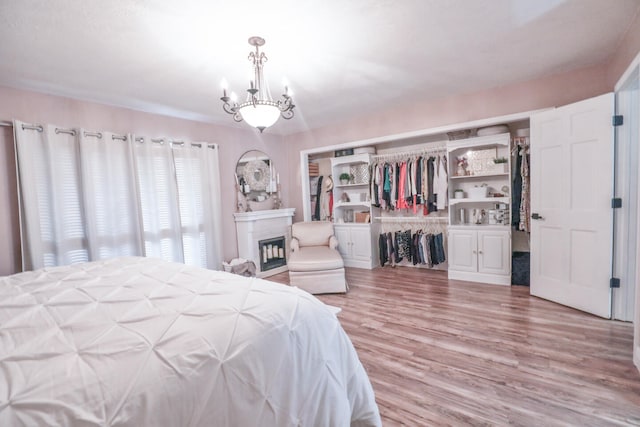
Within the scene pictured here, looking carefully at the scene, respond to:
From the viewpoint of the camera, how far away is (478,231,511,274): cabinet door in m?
3.50

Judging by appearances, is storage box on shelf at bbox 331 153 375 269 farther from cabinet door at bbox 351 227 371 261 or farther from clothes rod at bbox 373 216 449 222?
clothes rod at bbox 373 216 449 222

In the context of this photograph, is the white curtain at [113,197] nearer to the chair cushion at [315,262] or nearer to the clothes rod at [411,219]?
the chair cushion at [315,262]

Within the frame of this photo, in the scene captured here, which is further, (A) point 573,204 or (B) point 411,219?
(B) point 411,219

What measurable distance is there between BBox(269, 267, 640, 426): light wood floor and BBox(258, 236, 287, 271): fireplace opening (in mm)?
1822

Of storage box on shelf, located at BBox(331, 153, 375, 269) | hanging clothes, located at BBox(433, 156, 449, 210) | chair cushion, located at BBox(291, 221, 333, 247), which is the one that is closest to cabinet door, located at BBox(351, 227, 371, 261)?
storage box on shelf, located at BBox(331, 153, 375, 269)

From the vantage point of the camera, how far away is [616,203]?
7.93 ft

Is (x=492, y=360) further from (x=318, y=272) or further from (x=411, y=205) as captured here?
(x=411, y=205)

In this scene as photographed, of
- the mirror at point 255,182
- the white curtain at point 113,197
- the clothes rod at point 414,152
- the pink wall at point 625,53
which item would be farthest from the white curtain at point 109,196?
the pink wall at point 625,53

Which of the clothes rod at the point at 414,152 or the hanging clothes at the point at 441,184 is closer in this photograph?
the hanging clothes at the point at 441,184

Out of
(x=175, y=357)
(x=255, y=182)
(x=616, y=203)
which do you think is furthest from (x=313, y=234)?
(x=175, y=357)

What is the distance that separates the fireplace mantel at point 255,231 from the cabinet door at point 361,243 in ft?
3.93

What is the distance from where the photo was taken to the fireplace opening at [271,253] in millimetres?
4560

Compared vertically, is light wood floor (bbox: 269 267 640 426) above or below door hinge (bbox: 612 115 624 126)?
below

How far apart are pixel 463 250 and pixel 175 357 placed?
369 centimetres
